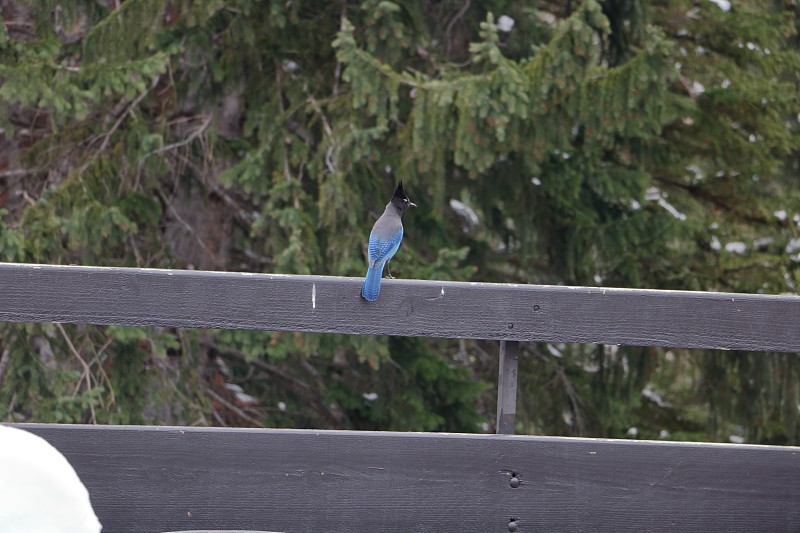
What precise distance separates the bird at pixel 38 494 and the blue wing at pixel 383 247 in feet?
7.77

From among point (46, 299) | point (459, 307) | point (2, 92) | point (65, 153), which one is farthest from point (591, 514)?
point (65, 153)

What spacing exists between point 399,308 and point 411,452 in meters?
0.40

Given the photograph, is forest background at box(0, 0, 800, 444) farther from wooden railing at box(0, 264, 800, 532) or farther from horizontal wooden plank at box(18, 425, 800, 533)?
horizontal wooden plank at box(18, 425, 800, 533)

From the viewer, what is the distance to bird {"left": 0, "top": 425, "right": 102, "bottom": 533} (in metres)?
1.29

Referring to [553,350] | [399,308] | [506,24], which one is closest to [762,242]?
[553,350]

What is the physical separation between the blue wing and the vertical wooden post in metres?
0.96

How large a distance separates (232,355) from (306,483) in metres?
5.57

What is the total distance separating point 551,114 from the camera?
247 inches

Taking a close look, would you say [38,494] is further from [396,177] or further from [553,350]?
[553,350]

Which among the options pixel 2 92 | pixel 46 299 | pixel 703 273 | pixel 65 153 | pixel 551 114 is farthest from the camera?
pixel 703 273

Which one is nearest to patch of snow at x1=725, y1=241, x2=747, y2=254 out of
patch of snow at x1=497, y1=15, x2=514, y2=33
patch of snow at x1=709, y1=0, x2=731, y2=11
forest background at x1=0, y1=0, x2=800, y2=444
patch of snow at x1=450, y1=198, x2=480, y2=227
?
forest background at x1=0, y1=0, x2=800, y2=444

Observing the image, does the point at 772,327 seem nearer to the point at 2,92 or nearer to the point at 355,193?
the point at 355,193

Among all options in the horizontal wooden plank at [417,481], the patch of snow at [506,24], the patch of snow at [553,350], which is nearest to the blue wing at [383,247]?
the horizontal wooden plank at [417,481]

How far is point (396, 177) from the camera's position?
7.08 m
